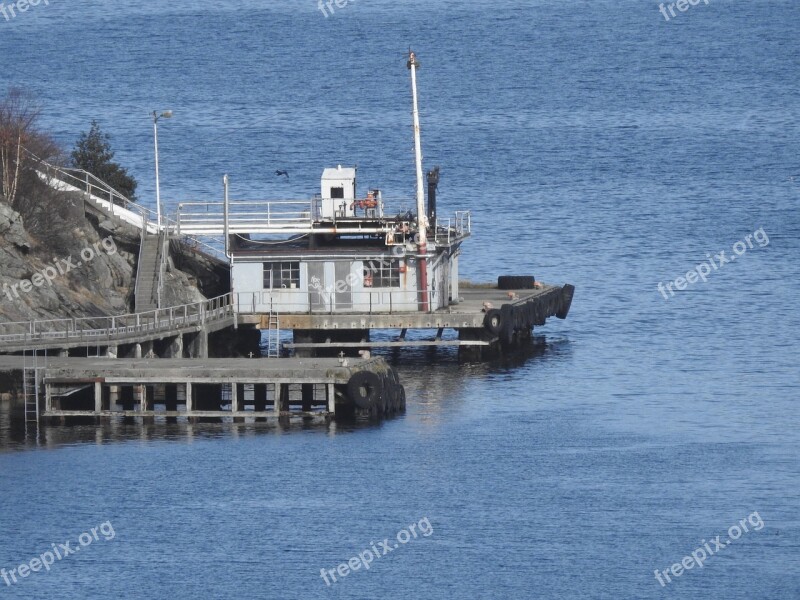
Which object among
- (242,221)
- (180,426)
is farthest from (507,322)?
(180,426)

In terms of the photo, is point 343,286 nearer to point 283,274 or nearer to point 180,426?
point 283,274

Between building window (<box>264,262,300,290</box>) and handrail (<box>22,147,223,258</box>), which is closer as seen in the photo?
building window (<box>264,262,300,290</box>)

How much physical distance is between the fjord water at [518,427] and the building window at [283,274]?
5964 millimetres

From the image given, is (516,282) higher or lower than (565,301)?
higher

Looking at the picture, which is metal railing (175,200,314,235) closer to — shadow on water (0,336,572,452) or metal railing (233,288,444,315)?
metal railing (233,288,444,315)

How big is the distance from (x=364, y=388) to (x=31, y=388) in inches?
429

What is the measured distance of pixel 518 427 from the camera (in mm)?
66438

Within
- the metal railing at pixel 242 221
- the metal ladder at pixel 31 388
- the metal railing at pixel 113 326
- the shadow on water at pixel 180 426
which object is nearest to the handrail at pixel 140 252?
the metal railing at pixel 242 221

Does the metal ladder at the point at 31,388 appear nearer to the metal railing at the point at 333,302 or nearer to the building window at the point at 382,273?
the metal railing at the point at 333,302

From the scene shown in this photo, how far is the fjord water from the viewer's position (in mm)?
52250

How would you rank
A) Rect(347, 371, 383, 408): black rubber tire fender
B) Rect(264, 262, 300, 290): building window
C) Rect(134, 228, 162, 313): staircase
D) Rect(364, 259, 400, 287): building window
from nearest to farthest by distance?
Rect(347, 371, 383, 408): black rubber tire fender < Rect(134, 228, 162, 313): staircase < Rect(364, 259, 400, 287): building window < Rect(264, 262, 300, 290): building window

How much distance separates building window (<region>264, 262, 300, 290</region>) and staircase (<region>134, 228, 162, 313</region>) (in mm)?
4179

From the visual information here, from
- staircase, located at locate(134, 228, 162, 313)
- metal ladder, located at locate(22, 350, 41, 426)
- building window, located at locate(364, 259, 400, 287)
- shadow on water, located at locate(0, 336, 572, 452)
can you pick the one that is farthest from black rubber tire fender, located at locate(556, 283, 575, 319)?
metal ladder, located at locate(22, 350, 41, 426)

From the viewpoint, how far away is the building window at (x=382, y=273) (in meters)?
77.2
